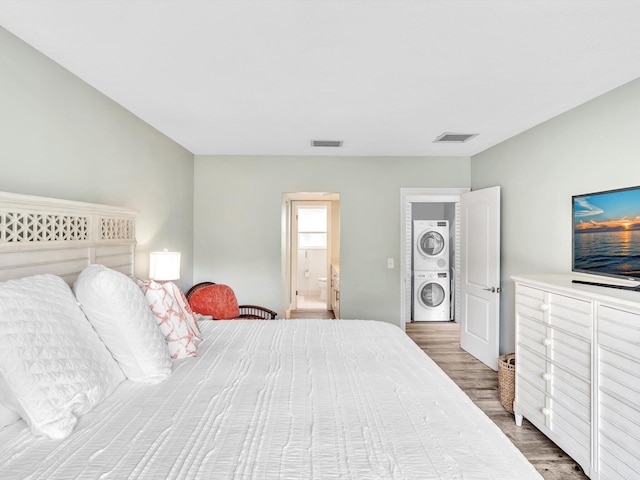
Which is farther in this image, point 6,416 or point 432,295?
point 432,295

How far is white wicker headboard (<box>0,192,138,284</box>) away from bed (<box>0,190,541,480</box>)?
0.01m

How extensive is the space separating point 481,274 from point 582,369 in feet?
6.30

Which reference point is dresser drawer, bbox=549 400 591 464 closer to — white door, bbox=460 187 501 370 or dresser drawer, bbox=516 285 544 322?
dresser drawer, bbox=516 285 544 322

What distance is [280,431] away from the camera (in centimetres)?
114

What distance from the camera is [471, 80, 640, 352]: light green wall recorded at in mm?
2254

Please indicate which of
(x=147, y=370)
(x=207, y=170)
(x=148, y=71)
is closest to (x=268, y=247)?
(x=207, y=170)

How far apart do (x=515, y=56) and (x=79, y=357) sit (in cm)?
250

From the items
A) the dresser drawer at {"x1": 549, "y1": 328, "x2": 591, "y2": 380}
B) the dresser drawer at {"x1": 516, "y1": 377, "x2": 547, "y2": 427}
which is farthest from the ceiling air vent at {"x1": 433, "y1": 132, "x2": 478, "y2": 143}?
the dresser drawer at {"x1": 516, "y1": 377, "x2": 547, "y2": 427}

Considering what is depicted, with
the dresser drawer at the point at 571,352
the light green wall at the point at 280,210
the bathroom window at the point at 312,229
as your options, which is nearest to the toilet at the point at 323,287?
the bathroom window at the point at 312,229

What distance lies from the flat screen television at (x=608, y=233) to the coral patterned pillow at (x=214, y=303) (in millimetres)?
3037

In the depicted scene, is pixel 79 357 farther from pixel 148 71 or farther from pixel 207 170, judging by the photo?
pixel 207 170

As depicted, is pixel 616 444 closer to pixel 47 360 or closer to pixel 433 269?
pixel 47 360

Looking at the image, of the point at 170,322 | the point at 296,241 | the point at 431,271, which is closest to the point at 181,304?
the point at 170,322

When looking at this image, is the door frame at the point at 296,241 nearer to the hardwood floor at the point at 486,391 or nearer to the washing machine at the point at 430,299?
the washing machine at the point at 430,299
